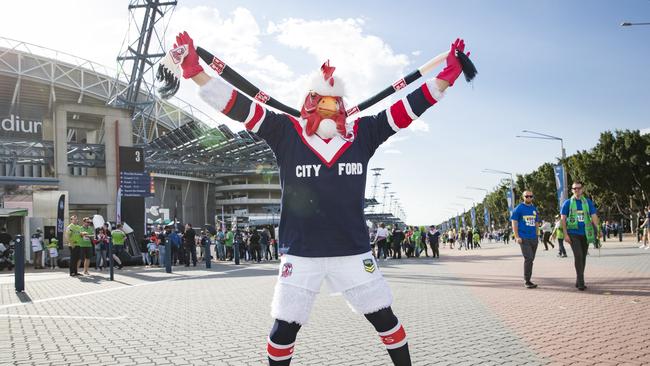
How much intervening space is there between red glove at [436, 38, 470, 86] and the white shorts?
4.22 feet

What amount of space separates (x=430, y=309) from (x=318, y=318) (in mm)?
1628

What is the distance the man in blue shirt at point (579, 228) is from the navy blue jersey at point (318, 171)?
6.24 meters

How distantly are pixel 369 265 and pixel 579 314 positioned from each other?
4.43m

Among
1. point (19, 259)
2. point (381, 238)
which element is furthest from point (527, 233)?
point (381, 238)

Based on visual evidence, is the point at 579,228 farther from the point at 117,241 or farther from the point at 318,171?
the point at 117,241

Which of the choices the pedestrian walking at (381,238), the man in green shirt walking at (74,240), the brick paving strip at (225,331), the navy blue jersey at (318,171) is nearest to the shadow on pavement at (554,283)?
the brick paving strip at (225,331)

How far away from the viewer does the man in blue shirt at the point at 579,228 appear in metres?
8.72

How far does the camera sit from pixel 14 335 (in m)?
6.11

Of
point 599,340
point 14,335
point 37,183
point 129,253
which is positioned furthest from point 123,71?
point 599,340

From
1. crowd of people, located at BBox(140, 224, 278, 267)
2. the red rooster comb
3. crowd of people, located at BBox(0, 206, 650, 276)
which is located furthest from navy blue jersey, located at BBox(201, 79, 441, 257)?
crowd of people, located at BBox(140, 224, 278, 267)

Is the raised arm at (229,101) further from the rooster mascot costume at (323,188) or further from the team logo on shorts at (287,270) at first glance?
the team logo on shorts at (287,270)

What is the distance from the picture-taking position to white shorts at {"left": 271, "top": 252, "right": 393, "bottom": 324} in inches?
123

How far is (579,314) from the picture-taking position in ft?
21.3

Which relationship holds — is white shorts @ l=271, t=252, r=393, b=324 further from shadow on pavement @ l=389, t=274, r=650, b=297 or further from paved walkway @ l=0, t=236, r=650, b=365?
shadow on pavement @ l=389, t=274, r=650, b=297
